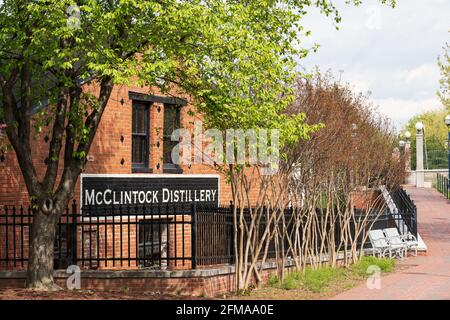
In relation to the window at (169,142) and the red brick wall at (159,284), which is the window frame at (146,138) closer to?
the window at (169,142)

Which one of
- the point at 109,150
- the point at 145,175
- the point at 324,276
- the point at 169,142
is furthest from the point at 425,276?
the point at 109,150

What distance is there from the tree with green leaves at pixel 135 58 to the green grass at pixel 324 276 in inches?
146

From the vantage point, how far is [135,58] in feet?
45.6

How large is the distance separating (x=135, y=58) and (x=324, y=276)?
22.5 ft

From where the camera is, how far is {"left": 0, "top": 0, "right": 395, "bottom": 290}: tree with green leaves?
1316 cm

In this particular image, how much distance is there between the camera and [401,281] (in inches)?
723

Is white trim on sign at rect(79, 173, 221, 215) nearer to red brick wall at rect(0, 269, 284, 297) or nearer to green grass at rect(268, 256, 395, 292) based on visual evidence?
red brick wall at rect(0, 269, 284, 297)

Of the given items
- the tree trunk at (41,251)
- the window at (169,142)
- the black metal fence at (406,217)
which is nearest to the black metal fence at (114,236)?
the tree trunk at (41,251)

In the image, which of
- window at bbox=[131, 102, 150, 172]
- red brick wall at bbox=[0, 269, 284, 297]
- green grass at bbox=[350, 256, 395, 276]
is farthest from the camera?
window at bbox=[131, 102, 150, 172]

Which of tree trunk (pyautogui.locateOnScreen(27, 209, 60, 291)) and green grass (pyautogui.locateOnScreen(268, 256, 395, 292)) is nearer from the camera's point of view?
tree trunk (pyautogui.locateOnScreen(27, 209, 60, 291))

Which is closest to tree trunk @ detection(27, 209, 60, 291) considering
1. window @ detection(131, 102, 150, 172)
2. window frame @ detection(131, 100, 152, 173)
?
window frame @ detection(131, 100, 152, 173)

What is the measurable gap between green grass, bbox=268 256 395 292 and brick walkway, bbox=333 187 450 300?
532mm

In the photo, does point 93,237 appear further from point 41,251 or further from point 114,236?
point 41,251

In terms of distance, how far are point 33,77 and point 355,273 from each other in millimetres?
8574
